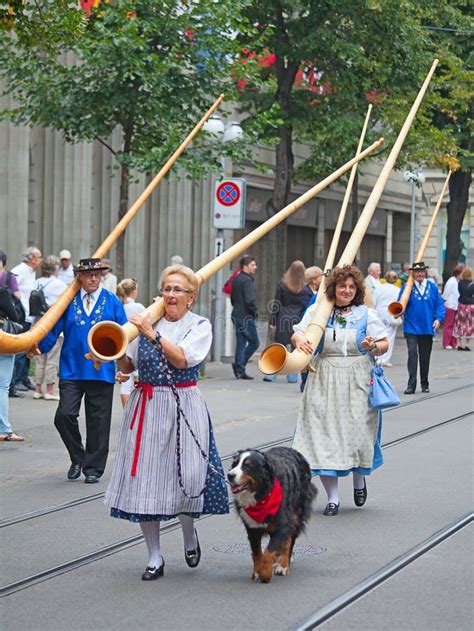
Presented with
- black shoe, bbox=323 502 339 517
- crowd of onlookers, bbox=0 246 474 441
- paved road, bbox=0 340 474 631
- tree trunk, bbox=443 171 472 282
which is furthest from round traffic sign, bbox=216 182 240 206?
tree trunk, bbox=443 171 472 282

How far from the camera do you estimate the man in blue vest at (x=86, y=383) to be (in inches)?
437

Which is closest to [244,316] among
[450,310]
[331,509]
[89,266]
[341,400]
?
[450,310]

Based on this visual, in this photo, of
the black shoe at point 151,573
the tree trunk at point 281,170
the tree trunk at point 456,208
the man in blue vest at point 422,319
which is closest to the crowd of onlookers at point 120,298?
the man in blue vest at point 422,319

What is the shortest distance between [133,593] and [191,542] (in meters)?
0.68

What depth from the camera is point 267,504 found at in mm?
7258

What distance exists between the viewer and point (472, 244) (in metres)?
58.3

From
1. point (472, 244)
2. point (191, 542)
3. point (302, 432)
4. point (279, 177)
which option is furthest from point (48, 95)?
point (472, 244)

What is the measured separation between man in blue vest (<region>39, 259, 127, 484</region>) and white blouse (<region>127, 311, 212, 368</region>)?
3.59 m

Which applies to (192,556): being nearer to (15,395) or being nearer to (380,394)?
(380,394)

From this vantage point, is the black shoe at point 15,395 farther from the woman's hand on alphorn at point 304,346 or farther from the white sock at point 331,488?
the woman's hand on alphorn at point 304,346

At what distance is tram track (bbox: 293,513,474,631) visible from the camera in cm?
650

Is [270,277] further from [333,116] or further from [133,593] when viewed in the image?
[133,593]

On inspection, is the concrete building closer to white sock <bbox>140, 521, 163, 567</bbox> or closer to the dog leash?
the dog leash

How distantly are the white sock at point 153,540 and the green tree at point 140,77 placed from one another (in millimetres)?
11709
